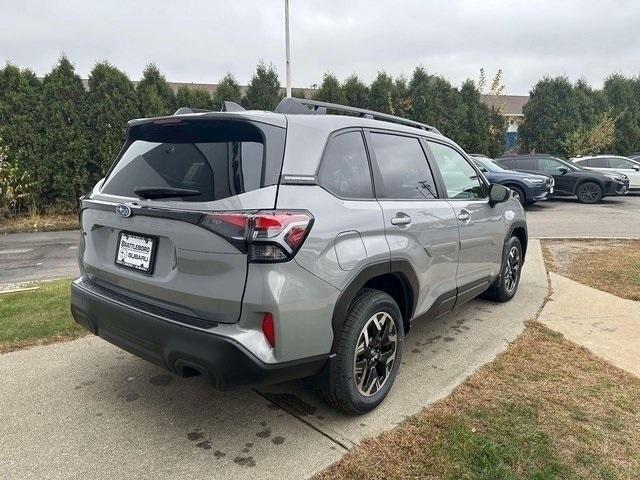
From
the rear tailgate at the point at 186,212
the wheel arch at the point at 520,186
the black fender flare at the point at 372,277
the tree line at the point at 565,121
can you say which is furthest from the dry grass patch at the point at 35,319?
the tree line at the point at 565,121

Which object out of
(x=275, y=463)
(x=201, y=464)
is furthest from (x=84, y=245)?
(x=275, y=463)

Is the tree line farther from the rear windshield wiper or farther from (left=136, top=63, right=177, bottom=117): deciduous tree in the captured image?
the rear windshield wiper

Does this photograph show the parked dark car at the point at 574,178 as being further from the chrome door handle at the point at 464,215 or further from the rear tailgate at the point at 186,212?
the rear tailgate at the point at 186,212

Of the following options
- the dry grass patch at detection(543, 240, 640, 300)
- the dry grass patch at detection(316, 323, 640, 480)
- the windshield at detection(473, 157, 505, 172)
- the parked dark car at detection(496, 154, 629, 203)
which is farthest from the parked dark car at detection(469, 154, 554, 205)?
the dry grass patch at detection(316, 323, 640, 480)

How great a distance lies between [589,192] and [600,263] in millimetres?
Answer: 9870

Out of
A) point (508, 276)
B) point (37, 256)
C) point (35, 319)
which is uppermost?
point (508, 276)

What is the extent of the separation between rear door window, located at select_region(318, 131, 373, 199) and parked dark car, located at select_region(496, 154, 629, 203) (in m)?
14.4

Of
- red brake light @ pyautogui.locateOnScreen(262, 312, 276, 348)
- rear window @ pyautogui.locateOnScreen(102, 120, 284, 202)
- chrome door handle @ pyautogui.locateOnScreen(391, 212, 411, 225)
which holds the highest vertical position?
rear window @ pyautogui.locateOnScreen(102, 120, 284, 202)

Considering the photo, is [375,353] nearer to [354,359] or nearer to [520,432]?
[354,359]

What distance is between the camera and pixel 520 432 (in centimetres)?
275

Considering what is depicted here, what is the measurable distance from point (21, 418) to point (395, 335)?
233 centimetres

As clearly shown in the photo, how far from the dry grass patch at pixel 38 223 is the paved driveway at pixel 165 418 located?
996 cm

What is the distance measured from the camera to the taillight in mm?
2260

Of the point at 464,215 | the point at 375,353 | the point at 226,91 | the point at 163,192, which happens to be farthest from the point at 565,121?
the point at 163,192
